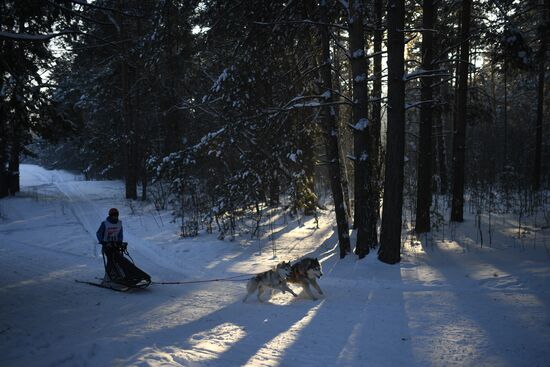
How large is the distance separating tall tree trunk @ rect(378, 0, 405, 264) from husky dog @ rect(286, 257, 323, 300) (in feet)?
9.54

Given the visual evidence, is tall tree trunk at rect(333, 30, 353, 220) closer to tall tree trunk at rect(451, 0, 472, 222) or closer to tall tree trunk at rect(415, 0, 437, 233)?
tall tree trunk at rect(415, 0, 437, 233)

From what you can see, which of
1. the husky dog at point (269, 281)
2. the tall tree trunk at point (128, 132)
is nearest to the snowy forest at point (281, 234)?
the husky dog at point (269, 281)

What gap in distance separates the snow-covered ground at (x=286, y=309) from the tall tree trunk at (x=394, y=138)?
744 mm

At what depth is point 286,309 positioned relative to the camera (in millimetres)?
7926

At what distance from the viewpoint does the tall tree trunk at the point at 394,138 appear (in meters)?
9.91

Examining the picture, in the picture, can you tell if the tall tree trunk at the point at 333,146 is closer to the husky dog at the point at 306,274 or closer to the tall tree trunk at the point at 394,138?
the tall tree trunk at the point at 394,138

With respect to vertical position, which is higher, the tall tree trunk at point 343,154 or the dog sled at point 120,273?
the tall tree trunk at point 343,154

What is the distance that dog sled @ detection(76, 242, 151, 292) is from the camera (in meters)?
9.12

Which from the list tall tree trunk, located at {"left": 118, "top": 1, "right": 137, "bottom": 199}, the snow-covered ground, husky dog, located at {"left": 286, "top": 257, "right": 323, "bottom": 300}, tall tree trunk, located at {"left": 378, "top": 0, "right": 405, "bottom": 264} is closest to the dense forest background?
tall tree trunk, located at {"left": 378, "top": 0, "right": 405, "bottom": 264}

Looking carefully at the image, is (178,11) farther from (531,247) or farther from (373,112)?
(531,247)

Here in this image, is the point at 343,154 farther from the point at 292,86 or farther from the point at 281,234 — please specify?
the point at 292,86

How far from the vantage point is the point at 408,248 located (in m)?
12.0

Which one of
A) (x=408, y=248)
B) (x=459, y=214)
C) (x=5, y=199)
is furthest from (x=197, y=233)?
(x=5, y=199)

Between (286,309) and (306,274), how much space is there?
92 cm
